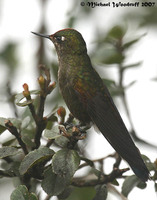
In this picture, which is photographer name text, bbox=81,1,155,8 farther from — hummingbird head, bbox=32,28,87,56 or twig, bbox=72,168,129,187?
twig, bbox=72,168,129,187

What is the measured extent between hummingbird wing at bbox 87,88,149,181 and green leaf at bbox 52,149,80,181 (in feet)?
1.59

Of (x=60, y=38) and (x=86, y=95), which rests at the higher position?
(x=60, y=38)

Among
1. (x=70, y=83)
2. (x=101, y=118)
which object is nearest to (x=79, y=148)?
(x=101, y=118)

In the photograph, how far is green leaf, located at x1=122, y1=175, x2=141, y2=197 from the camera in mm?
2615

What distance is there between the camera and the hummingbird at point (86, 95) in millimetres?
2876

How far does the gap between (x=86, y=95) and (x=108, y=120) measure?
0.82 feet

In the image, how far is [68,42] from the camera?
3.39 m

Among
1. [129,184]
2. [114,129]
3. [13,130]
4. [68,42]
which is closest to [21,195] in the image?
[13,130]

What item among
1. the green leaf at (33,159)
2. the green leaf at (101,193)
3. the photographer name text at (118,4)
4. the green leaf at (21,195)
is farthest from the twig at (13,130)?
the photographer name text at (118,4)

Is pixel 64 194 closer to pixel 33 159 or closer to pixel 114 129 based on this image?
pixel 33 159

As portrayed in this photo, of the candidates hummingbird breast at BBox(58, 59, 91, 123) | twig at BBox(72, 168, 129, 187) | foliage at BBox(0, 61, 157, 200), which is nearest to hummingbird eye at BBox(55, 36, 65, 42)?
hummingbird breast at BBox(58, 59, 91, 123)

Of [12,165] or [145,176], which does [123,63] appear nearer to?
[145,176]

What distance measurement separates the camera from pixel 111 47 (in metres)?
3.41

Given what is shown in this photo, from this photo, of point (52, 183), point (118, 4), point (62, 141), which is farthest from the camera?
point (118, 4)
